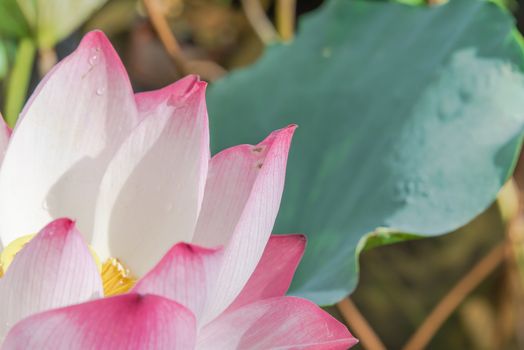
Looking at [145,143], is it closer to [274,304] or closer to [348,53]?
[274,304]

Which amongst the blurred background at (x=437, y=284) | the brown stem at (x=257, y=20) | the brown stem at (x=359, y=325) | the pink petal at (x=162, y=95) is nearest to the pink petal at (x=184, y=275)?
the pink petal at (x=162, y=95)

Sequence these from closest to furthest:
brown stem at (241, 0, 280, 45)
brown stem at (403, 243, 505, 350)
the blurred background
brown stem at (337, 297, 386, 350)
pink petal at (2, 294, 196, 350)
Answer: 1. pink petal at (2, 294, 196, 350)
2. brown stem at (337, 297, 386, 350)
3. brown stem at (403, 243, 505, 350)
4. the blurred background
5. brown stem at (241, 0, 280, 45)

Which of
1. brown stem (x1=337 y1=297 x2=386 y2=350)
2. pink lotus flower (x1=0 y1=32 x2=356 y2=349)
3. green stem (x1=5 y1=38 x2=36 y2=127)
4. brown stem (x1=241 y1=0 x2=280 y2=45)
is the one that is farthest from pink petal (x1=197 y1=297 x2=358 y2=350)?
brown stem (x1=241 y1=0 x2=280 y2=45)

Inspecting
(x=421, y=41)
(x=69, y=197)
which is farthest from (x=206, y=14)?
(x=69, y=197)

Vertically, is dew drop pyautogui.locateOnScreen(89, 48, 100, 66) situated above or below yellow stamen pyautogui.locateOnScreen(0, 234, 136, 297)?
above

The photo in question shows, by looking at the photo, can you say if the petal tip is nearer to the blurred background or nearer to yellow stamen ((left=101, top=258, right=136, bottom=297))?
yellow stamen ((left=101, top=258, right=136, bottom=297))

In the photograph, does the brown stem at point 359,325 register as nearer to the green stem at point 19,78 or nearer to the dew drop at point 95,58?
the green stem at point 19,78

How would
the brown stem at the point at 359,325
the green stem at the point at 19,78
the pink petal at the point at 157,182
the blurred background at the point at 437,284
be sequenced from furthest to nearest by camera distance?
the blurred background at the point at 437,284
the brown stem at the point at 359,325
the green stem at the point at 19,78
the pink petal at the point at 157,182
